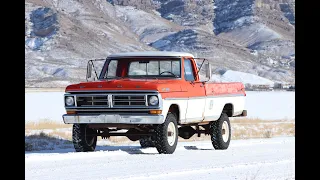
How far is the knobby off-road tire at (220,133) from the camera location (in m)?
17.7

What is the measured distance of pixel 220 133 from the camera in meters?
17.8

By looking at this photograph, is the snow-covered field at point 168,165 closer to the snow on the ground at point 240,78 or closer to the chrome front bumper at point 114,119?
the chrome front bumper at point 114,119

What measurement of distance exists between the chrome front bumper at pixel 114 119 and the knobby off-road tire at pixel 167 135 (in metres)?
0.35

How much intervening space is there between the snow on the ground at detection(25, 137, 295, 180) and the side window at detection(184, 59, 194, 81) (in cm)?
150

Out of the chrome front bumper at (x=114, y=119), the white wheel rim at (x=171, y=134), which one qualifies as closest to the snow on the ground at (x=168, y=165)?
the white wheel rim at (x=171, y=134)

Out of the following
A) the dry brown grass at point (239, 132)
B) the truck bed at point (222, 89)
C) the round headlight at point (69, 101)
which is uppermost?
the truck bed at point (222, 89)

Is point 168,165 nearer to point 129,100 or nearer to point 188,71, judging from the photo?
point 129,100

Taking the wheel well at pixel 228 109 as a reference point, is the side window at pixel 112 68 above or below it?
above

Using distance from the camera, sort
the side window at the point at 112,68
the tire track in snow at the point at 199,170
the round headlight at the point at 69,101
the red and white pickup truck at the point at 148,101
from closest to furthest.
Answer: the tire track in snow at the point at 199,170 < the red and white pickup truck at the point at 148,101 < the round headlight at the point at 69,101 < the side window at the point at 112,68

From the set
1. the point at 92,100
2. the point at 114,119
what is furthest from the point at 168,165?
the point at 92,100

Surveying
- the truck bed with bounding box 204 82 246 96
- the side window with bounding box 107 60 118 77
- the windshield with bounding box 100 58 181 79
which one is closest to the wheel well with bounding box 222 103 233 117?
the truck bed with bounding box 204 82 246 96

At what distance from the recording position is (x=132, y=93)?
1529 cm
